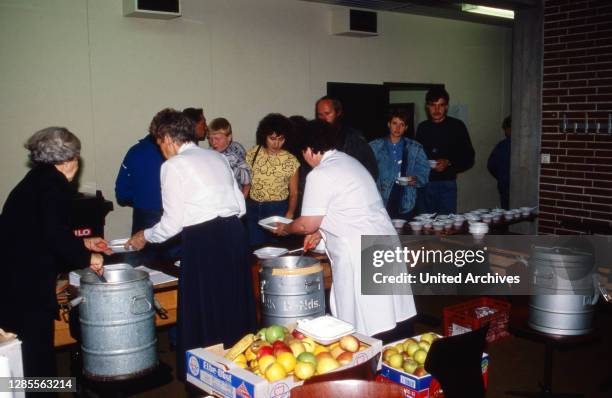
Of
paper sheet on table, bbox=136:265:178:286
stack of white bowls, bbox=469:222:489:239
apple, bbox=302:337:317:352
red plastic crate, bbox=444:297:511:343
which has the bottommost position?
red plastic crate, bbox=444:297:511:343

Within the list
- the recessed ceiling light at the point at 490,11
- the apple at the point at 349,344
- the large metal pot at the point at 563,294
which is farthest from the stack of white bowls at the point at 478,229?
the recessed ceiling light at the point at 490,11

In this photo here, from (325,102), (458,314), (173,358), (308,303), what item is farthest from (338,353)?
(325,102)

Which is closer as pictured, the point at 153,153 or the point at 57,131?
the point at 57,131

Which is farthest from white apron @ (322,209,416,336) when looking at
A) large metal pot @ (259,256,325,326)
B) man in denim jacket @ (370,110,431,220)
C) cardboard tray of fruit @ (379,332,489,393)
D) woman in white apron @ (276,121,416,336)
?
man in denim jacket @ (370,110,431,220)

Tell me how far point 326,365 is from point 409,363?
1.72ft

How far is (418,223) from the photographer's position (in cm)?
451

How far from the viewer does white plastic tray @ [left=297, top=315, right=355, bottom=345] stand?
2.23m

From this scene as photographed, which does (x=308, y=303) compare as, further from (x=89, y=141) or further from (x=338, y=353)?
(x=89, y=141)

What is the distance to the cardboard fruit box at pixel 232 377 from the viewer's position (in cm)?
192

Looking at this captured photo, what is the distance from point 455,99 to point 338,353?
268 inches

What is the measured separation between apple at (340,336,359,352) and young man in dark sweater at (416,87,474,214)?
3407 millimetres

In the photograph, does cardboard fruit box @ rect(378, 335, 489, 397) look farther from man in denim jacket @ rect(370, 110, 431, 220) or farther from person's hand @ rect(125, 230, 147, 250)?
man in denim jacket @ rect(370, 110, 431, 220)

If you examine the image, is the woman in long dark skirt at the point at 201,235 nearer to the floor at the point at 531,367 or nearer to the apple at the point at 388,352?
the floor at the point at 531,367

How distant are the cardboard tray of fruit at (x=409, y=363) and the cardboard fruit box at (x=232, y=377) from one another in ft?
0.59
